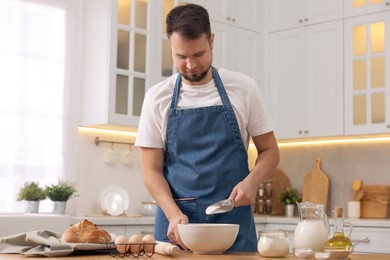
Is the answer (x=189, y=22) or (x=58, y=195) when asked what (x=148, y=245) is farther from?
(x=58, y=195)

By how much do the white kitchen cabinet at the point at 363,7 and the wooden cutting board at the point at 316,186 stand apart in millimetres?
1202

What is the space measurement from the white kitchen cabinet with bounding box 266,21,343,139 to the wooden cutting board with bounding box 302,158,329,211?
36cm

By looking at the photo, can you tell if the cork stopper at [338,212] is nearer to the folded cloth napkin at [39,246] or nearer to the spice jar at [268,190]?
the folded cloth napkin at [39,246]

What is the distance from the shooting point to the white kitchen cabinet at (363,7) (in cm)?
496

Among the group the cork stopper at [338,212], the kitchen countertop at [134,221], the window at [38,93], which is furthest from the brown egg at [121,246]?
the window at [38,93]

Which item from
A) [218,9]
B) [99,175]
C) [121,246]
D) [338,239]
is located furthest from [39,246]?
[218,9]

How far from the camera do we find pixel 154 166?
8.14ft

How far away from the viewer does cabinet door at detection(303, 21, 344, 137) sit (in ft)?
16.9

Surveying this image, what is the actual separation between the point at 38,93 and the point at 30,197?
2.35 feet

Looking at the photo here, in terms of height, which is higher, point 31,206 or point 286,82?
point 286,82

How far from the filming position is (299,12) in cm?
548

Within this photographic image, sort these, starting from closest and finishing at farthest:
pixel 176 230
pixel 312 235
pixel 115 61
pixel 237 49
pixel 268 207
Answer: pixel 312 235 < pixel 176 230 < pixel 115 61 < pixel 237 49 < pixel 268 207

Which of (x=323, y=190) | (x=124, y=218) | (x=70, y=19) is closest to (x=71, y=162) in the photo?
(x=124, y=218)

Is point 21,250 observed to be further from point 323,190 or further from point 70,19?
point 323,190
